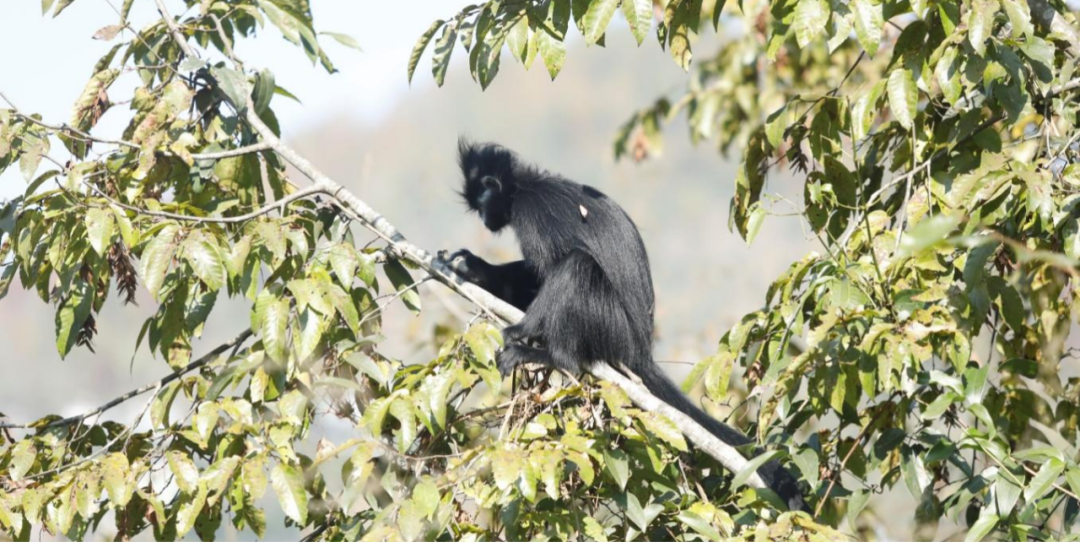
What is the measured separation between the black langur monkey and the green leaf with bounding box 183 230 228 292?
4.67 feet

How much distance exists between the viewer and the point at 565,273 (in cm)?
475

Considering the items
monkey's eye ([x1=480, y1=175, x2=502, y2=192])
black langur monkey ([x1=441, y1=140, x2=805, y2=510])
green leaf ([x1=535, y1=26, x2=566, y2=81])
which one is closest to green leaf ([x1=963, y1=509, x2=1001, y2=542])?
black langur monkey ([x1=441, y1=140, x2=805, y2=510])

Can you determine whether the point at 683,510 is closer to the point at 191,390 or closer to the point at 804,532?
the point at 804,532

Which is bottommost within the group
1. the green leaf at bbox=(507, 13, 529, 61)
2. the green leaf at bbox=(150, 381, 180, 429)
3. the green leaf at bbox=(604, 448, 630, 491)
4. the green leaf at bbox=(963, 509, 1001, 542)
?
the green leaf at bbox=(963, 509, 1001, 542)

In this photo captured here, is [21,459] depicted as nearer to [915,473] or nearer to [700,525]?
[700,525]

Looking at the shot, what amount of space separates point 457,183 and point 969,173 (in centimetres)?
333

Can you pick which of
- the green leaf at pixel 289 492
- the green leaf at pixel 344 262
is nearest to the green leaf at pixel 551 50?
the green leaf at pixel 344 262

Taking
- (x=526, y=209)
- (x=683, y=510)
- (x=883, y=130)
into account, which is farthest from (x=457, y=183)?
(x=683, y=510)

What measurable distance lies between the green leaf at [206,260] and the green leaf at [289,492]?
61 centimetres

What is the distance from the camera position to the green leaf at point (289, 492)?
2998 mm

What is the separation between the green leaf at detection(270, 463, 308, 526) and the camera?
2998 millimetres

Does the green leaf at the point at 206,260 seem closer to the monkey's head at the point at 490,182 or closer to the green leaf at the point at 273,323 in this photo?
the green leaf at the point at 273,323

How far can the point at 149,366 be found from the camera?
1455 inches

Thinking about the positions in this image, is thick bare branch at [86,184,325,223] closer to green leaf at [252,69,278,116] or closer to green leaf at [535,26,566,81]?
green leaf at [252,69,278,116]
